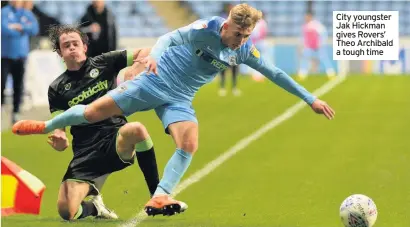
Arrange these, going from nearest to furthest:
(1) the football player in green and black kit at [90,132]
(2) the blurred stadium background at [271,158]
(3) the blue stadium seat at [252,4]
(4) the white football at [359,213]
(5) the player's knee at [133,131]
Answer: (4) the white football at [359,213] < (5) the player's knee at [133,131] < (1) the football player in green and black kit at [90,132] < (2) the blurred stadium background at [271,158] < (3) the blue stadium seat at [252,4]

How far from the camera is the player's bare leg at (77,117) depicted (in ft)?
24.7

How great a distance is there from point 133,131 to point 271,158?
5.10 m

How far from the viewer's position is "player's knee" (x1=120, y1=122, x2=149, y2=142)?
776 cm

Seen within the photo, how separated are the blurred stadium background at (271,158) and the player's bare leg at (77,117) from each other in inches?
31.5

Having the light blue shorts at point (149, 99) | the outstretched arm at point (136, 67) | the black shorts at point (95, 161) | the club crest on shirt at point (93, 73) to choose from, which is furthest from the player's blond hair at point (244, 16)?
the black shorts at point (95, 161)

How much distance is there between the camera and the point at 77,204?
7879 mm

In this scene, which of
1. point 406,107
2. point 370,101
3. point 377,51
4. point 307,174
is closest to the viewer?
point 377,51

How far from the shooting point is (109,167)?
26.5 ft

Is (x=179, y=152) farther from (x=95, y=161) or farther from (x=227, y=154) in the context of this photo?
(x=227, y=154)

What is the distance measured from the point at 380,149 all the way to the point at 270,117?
484cm

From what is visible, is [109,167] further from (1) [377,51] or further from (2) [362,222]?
(1) [377,51]

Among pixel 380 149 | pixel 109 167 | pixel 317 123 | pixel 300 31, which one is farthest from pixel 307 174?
pixel 300 31

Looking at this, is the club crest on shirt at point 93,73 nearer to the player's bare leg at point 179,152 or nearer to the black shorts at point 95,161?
the black shorts at point 95,161

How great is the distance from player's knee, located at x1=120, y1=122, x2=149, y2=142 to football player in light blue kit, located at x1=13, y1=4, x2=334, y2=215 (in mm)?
123
